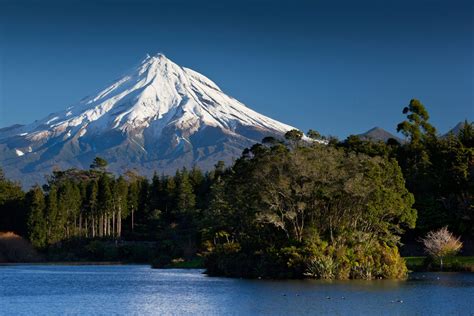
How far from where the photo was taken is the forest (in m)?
52.6

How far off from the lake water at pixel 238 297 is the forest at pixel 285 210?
3257 millimetres

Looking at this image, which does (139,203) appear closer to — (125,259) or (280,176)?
(125,259)

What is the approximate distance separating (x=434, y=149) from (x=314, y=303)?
46.0 m

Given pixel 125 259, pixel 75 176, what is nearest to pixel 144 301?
pixel 125 259

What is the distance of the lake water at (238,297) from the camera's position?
34750 mm

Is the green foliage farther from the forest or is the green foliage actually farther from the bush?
the bush

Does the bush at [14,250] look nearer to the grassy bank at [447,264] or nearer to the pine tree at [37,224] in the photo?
the pine tree at [37,224]

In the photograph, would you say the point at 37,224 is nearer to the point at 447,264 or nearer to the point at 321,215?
the point at 321,215

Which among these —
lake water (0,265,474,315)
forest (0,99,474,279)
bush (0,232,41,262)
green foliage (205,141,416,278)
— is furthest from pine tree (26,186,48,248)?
green foliage (205,141,416,278)

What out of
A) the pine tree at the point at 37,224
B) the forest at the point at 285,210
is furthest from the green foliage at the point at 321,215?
the pine tree at the point at 37,224

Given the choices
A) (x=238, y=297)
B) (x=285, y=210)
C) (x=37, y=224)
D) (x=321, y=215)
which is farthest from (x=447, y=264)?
(x=37, y=224)

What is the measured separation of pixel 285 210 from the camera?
54.1 metres

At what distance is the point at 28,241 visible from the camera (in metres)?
94.5

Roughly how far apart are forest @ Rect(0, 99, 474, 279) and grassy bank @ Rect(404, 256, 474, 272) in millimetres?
2697
